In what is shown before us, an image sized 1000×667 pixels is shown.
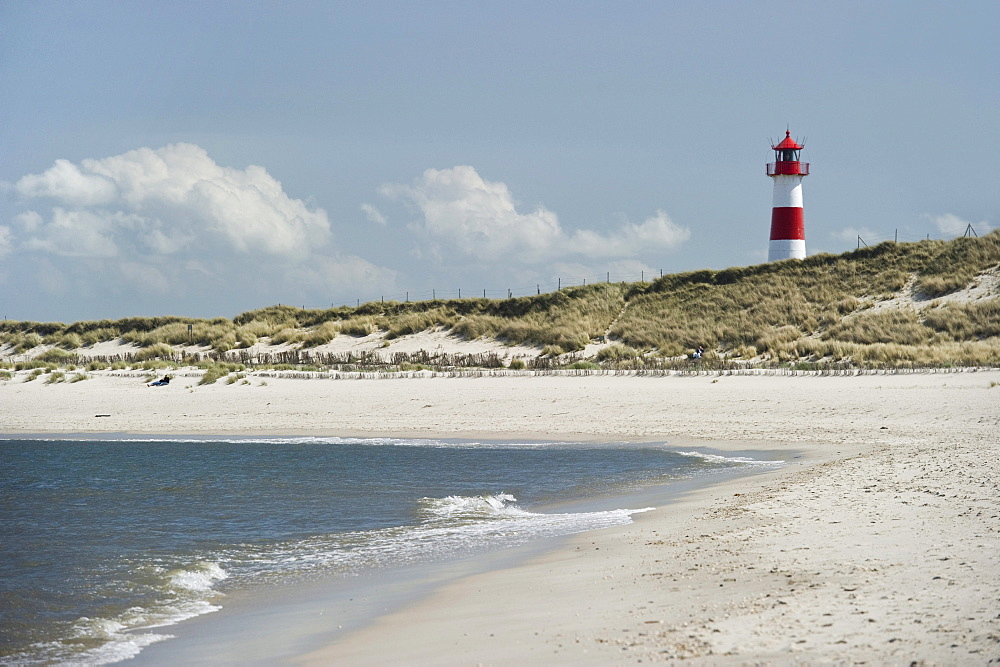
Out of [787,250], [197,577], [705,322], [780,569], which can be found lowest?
[197,577]

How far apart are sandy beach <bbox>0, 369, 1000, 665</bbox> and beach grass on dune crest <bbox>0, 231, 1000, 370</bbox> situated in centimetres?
921

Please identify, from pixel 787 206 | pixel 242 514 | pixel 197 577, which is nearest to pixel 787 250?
pixel 787 206

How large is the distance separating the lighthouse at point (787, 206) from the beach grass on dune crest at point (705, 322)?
2.24 metres

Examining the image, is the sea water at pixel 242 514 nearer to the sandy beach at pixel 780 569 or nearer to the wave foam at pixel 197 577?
the wave foam at pixel 197 577

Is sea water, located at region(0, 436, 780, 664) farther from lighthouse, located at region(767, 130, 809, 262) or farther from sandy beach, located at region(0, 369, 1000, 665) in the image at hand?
lighthouse, located at region(767, 130, 809, 262)

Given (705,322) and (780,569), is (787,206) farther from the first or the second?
(780,569)

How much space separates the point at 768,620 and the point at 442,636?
1.86 m

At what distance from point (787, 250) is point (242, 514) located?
118ft

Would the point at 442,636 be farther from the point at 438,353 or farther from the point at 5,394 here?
the point at 438,353

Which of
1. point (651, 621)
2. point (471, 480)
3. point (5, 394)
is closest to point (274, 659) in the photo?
point (651, 621)

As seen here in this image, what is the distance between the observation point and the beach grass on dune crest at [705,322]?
29891mm

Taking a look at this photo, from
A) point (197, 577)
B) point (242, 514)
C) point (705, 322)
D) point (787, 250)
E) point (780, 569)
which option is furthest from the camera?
point (787, 250)

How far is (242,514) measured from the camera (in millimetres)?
11055

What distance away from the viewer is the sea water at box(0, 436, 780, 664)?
730 centimetres
